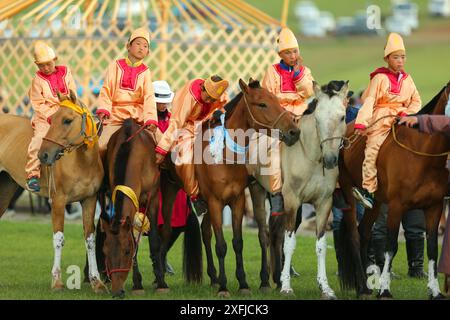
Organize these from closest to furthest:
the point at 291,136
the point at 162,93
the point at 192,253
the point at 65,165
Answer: the point at 291,136 → the point at 65,165 → the point at 192,253 → the point at 162,93

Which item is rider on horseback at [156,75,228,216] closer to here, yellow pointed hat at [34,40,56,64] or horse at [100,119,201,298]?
horse at [100,119,201,298]

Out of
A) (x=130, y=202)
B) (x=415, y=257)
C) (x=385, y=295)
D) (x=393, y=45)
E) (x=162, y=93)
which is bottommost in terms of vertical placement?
(x=385, y=295)

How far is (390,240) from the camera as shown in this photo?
10.9m

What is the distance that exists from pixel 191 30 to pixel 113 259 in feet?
35.5

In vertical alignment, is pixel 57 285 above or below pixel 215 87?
below

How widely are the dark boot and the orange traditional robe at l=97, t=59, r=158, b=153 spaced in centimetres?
356

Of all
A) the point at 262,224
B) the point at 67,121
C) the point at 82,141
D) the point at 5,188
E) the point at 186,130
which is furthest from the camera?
the point at 5,188

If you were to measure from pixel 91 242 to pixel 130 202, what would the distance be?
0.89 meters

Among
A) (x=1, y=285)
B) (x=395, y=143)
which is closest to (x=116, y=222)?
(x=1, y=285)

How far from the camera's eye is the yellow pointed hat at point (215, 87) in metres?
11.3

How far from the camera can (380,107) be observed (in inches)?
443

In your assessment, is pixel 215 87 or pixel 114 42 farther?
pixel 114 42

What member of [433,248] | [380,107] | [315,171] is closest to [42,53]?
[315,171]

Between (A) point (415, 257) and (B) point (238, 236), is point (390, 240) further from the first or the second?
(A) point (415, 257)
